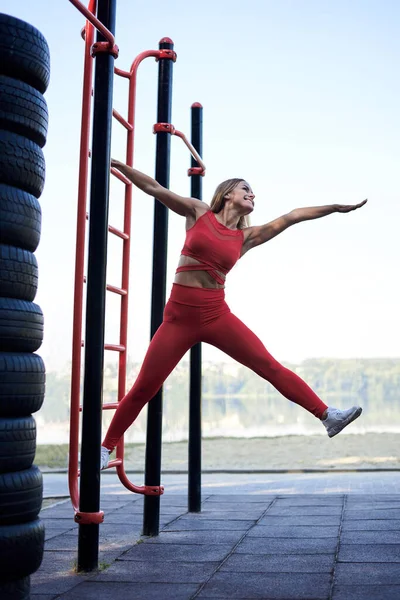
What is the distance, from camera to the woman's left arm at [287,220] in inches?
147

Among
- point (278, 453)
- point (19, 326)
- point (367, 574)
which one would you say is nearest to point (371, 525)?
point (367, 574)

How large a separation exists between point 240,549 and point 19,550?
1.49 m

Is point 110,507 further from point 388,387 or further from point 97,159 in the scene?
point 388,387

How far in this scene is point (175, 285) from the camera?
3.77 meters

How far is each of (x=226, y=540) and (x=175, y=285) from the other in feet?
4.27

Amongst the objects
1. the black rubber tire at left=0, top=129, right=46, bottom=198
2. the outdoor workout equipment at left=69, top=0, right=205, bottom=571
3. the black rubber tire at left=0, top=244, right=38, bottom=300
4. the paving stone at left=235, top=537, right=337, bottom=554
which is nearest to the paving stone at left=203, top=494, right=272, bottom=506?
the paving stone at left=235, top=537, right=337, bottom=554

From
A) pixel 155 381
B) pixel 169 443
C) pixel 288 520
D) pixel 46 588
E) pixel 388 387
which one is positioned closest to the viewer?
pixel 46 588

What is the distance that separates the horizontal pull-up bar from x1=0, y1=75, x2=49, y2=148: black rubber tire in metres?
1.74

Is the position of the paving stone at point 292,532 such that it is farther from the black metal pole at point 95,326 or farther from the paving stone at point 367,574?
the black metal pole at point 95,326

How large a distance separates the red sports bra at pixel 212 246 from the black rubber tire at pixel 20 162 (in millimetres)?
1306

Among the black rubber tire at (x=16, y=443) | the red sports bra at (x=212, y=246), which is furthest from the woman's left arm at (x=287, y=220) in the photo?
the black rubber tire at (x=16, y=443)

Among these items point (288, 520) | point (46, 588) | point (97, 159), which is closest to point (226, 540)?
point (288, 520)

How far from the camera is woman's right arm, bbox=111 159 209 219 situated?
11.7ft

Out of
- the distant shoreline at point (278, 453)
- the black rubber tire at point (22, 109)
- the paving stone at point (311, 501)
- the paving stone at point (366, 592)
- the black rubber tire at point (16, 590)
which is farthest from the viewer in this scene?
the distant shoreline at point (278, 453)
